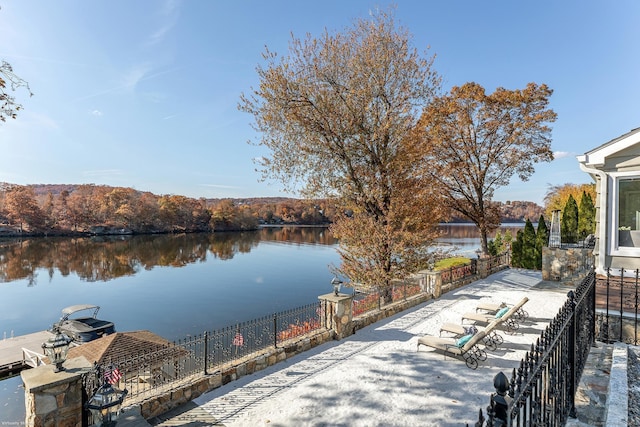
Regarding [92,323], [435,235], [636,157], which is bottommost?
[92,323]

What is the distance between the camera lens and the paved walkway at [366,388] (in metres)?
5.51

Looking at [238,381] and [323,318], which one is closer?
[238,381]

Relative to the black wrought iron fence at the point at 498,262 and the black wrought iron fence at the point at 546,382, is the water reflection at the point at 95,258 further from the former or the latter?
the black wrought iron fence at the point at 546,382

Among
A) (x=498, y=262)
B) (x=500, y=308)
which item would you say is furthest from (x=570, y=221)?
(x=500, y=308)

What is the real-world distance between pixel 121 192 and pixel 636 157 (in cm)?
10018

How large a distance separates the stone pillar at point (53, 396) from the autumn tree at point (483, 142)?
17364 millimetres

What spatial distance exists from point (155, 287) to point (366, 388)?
29.4 meters

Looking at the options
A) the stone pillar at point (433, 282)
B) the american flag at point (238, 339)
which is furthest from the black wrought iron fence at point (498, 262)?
the american flag at point (238, 339)

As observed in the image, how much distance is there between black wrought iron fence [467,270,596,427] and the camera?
6.55 ft

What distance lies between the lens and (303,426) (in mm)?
5320

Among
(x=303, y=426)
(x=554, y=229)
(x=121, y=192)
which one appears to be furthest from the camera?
(x=121, y=192)

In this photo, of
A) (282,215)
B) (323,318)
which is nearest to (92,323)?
(323,318)

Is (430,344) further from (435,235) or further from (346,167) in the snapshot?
(346,167)

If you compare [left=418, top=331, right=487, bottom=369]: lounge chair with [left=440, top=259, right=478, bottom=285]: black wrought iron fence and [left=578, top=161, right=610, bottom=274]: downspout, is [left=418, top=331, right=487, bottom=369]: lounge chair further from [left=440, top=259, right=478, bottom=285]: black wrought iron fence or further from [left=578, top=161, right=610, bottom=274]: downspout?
[left=440, top=259, right=478, bottom=285]: black wrought iron fence
